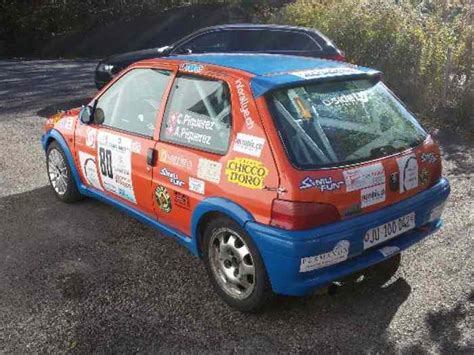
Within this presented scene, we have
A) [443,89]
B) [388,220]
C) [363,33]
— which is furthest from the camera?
[363,33]

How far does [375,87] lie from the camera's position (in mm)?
3754

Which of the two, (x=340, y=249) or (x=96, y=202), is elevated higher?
(x=340, y=249)

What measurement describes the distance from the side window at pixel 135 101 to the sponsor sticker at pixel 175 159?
27 centimetres

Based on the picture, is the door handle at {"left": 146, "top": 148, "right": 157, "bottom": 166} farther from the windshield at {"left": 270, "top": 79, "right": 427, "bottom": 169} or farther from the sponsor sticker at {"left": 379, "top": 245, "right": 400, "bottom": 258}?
the sponsor sticker at {"left": 379, "top": 245, "right": 400, "bottom": 258}

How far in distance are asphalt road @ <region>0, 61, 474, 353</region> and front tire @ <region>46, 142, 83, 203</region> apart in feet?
0.55

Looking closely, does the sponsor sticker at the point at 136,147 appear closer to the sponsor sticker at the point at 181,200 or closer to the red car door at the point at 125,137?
the red car door at the point at 125,137

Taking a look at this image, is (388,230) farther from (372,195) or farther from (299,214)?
(299,214)

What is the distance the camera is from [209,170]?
3.41 meters

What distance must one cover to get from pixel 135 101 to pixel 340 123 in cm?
179

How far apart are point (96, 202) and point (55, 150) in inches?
26.4

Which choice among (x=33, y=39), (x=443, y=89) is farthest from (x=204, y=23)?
(x=443, y=89)

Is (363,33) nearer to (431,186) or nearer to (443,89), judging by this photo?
(443,89)

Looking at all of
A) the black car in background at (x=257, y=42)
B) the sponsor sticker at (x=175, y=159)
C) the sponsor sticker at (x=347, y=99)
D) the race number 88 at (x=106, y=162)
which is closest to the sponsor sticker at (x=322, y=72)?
the sponsor sticker at (x=347, y=99)

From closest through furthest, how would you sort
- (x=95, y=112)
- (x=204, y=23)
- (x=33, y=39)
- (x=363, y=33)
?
(x=95, y=112) → (x=363, y=33) → (x=204, y=23) → (x=33, y=39)
